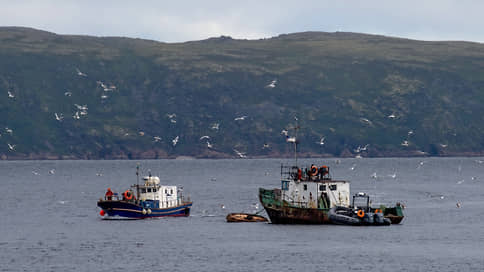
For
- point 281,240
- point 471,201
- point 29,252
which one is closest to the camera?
point 29,252

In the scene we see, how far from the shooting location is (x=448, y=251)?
303ft

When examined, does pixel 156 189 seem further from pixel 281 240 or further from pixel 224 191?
pixel 224 191

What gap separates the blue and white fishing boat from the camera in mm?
119750

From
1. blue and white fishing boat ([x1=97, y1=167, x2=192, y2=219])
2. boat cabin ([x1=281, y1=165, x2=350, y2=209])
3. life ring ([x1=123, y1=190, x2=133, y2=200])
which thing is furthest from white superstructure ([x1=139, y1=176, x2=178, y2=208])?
boat cabin ([x1=281, y1=165, x2=350, y2=209])

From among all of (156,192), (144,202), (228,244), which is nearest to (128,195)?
(144,202)

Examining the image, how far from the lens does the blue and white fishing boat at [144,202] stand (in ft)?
393

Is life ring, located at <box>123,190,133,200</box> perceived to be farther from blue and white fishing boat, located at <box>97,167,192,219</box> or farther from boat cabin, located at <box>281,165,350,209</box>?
boat cabin, located at <box>281,165,350,209</box>

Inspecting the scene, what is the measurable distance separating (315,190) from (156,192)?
78.4 ft

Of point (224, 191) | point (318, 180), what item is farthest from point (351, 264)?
point (224, 191)

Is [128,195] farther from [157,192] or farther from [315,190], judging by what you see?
[315,190]

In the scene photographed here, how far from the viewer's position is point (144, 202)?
121125 mm

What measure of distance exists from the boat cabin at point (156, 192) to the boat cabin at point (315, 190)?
1953cm

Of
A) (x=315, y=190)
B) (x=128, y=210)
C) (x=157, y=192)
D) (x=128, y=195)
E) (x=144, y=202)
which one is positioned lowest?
(x=128, y=210)

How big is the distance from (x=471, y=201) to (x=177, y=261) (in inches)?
3577
